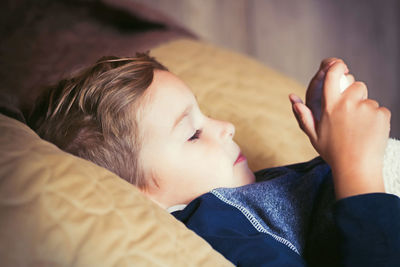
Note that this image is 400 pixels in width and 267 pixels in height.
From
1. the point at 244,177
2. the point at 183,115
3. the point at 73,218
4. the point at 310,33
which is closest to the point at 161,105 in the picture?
the point at 183,115

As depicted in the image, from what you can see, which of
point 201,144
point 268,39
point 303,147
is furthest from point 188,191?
point 268,39

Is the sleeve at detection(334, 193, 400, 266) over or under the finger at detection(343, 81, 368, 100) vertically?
under

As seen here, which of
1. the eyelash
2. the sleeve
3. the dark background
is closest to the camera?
the sleeve

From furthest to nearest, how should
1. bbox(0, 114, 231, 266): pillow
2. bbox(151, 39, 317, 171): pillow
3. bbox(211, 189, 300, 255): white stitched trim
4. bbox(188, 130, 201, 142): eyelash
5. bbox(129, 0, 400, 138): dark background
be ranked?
bbox(129, 0, 400, 138): dark background → bbox(151, 39, 317, 171): pillow → bbox(188, 130, 201, 142): eyelash → bbox(211, 189, 300, 255): white stitched trim → bbox(0, 114, 231, 266): pillow

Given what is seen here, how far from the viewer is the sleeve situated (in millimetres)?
500

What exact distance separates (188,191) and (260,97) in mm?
387

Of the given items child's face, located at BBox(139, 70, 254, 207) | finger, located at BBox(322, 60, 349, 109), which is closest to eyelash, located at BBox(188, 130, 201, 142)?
child's face, located at BBox(139, 70, 254, 207)

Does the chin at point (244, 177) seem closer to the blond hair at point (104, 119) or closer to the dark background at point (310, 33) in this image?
the blond hair at point (104, 119)

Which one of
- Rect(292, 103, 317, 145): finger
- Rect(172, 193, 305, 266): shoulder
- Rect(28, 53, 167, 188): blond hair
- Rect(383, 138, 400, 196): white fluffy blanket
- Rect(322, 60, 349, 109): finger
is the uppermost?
Rect(322, 60, 349, 109): finger

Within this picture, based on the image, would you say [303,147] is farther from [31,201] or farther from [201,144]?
[31,201]

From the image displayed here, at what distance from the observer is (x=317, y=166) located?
0.73 meters

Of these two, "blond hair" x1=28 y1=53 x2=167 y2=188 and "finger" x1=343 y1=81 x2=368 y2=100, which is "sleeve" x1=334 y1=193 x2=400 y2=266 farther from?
"blond hair" x1=28 y1=53 x2=167 y2=188

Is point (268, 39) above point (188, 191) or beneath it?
above

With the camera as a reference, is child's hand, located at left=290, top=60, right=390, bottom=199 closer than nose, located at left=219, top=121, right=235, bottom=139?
Yes
